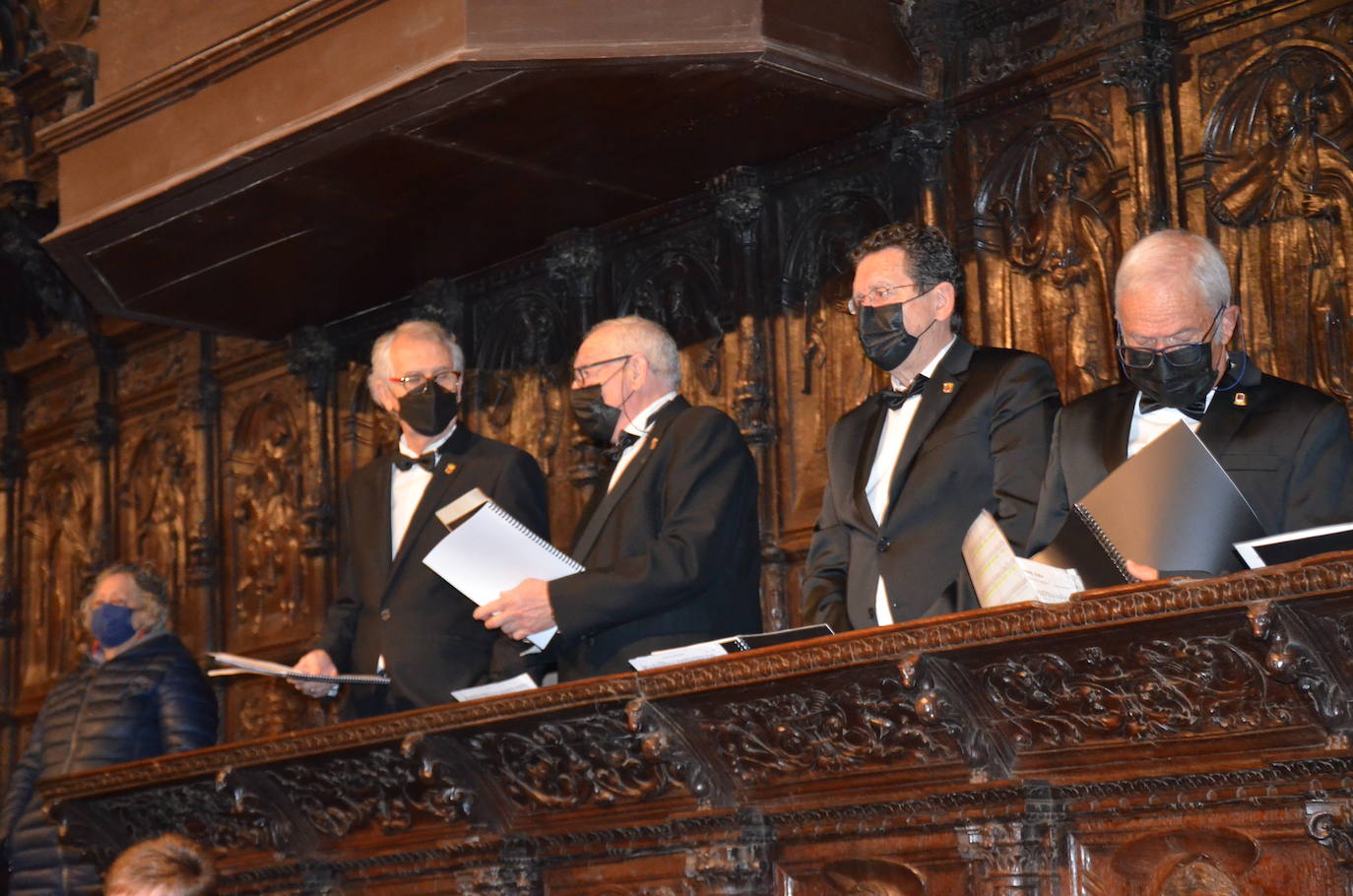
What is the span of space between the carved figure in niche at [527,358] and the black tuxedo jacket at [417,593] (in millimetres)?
1153

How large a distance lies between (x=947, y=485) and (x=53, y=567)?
5794mm

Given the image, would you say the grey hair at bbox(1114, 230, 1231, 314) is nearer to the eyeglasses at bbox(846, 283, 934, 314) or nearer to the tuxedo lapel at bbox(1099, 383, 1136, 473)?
the tuxedo lapel at bbox(1099, 383, 1136, 473)

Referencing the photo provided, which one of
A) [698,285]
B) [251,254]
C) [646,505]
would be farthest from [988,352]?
[251,254]

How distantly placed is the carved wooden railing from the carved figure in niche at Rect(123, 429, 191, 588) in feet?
9.83

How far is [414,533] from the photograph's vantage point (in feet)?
18.4

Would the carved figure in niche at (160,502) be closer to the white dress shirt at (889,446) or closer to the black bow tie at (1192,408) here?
the white dress shirt at (889,446)

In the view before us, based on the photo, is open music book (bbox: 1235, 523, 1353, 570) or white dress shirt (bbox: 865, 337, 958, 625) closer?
open music book (bbox: 1235, 523, 1353, 570)

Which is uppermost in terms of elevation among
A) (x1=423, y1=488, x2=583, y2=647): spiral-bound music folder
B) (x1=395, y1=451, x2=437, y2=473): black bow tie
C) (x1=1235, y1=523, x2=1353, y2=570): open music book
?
(x1=395, y1=451, x2=437, y2=473): black bow tie

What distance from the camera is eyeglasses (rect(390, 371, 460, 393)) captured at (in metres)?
5.75

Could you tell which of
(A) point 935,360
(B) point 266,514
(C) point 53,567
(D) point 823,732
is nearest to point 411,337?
(A) point 935,360

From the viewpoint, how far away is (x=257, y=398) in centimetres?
808

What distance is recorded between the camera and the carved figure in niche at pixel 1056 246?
5445 mm

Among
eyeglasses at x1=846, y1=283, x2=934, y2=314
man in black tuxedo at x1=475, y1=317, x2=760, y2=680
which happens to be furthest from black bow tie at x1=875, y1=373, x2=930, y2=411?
man in black tuxedo at x1=475, y1=317, x2=760, y2=680

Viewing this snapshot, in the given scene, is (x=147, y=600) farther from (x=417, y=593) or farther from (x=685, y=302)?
(x=685, y=302)
